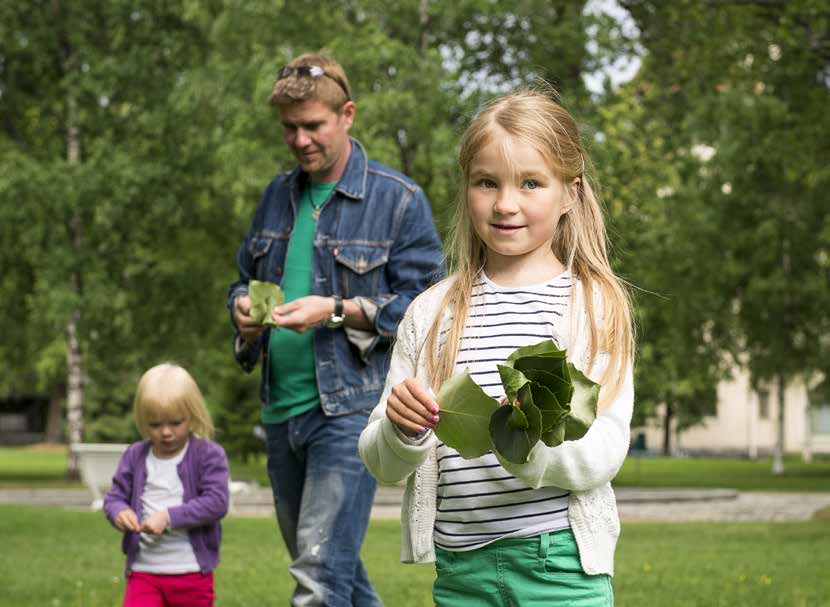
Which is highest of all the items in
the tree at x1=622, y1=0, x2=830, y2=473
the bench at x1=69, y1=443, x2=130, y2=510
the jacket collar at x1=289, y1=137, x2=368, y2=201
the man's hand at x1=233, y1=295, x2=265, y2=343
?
the tree at x1=622, y1=0, x2=830, y2=473

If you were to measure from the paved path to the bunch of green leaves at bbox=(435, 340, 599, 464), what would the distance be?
17621 millimetres

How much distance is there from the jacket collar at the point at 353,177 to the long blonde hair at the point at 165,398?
3.50ft

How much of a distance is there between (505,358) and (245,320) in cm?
169

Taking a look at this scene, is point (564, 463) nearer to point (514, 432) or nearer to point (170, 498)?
point (514, 432)

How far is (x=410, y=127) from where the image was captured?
24750 millimetres

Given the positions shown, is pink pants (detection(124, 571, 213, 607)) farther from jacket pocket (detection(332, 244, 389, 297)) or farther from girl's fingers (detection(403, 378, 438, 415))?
girl's fingers (detection(403, 378, 438, 415))

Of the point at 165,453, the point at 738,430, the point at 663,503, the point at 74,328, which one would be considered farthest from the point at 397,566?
the point at 738,430

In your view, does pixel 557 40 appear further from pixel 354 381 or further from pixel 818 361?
pixel 354 381

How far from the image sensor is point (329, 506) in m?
4.89

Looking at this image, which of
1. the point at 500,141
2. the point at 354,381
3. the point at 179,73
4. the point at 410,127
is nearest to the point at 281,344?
the point at 354,381

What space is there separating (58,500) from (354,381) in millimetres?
21086

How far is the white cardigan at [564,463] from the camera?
3.17 metres

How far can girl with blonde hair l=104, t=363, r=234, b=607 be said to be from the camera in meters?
5.64

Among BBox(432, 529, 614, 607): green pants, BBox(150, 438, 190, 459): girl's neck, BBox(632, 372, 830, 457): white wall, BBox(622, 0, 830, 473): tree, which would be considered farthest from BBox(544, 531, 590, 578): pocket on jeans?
BBox(632, 372, 830, 457): white wall
